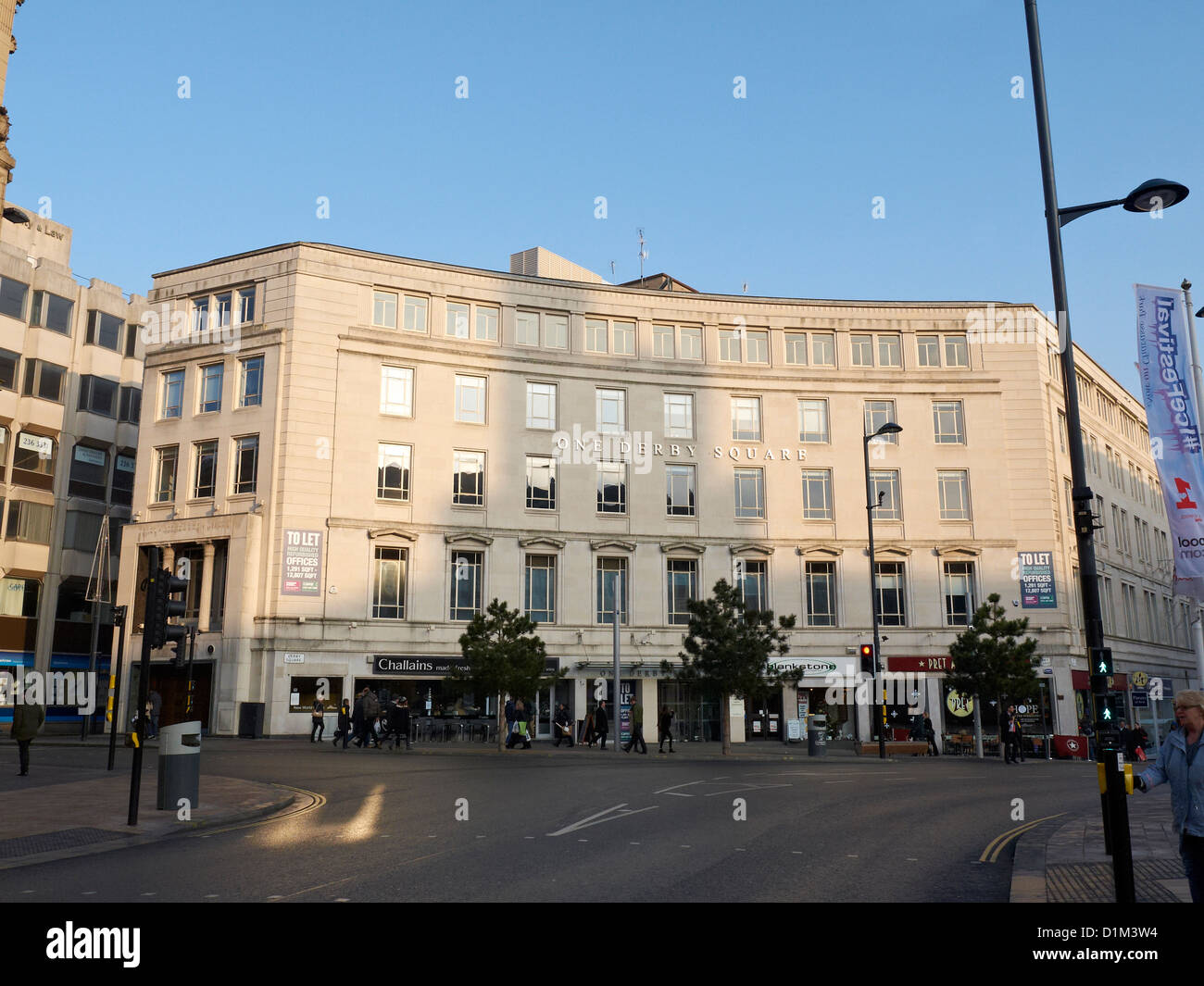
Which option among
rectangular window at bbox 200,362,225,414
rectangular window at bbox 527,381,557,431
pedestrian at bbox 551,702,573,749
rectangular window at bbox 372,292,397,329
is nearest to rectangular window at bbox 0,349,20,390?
rectangular window at bbox 200,362,225,414

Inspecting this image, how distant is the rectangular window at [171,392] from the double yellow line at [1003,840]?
38892mm

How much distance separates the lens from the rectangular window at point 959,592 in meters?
46.7

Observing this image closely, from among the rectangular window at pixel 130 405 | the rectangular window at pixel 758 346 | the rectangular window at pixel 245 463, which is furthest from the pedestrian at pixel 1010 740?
the rectangular window at pixel 130 405

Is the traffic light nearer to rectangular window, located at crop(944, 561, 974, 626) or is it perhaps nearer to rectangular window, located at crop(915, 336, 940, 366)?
rectangular window, located at crop(944, 561, 974, 626)

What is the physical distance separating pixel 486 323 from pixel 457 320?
129 cm

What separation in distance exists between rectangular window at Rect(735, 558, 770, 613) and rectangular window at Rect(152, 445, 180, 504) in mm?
24117

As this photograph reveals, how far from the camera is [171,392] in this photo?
148 feet

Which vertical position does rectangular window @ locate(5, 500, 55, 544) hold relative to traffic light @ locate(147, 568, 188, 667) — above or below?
above

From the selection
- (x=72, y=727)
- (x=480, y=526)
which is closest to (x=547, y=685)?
(x=480, y=526)

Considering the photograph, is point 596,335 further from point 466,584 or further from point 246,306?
point 246,306

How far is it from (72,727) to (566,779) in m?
34.1

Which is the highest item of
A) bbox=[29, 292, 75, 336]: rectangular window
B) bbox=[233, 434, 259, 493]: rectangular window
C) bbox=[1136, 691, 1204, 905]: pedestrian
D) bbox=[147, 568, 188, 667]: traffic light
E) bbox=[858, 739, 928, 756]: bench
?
bbox=[29, 292, 75, 336]: rectangular window

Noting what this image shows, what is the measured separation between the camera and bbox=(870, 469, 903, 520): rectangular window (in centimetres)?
4719

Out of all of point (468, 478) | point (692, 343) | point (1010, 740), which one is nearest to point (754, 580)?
point (692, 343)
